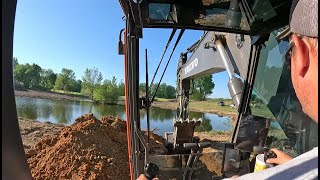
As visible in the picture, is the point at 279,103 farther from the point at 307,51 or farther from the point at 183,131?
the point at 307,51

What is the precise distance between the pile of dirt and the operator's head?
5.27m

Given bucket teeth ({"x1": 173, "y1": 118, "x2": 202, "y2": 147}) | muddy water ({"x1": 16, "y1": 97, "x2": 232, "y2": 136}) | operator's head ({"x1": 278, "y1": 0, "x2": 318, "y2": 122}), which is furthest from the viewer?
muddy water ({"x1": 16, "y1": 97, "x2": 232, "y2": 136})

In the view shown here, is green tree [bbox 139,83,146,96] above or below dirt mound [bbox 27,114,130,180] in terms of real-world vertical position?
above

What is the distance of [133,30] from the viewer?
2758mm

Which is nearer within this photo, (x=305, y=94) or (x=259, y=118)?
(x=305, y=94)

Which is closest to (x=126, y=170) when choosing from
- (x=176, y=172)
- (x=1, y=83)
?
(x=176, y=172)

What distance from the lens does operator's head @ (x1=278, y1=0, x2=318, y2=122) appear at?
67 cm

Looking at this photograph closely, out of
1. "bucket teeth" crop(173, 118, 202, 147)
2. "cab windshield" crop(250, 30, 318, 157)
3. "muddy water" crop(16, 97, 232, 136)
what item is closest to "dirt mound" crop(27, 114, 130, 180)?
"muddy water" crop(16, 97, 232, 136)

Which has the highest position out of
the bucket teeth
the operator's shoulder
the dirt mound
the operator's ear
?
the operator's ear

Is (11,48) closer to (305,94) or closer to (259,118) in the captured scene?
(305,94)

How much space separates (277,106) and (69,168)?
3.99 meters

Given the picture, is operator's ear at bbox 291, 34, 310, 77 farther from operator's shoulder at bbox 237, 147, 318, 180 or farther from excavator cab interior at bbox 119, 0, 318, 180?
excavator cab interior at bbox 119, 0, 318, 180

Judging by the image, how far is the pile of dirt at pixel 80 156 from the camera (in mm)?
5676

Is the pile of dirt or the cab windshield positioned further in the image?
the pile of dirt
